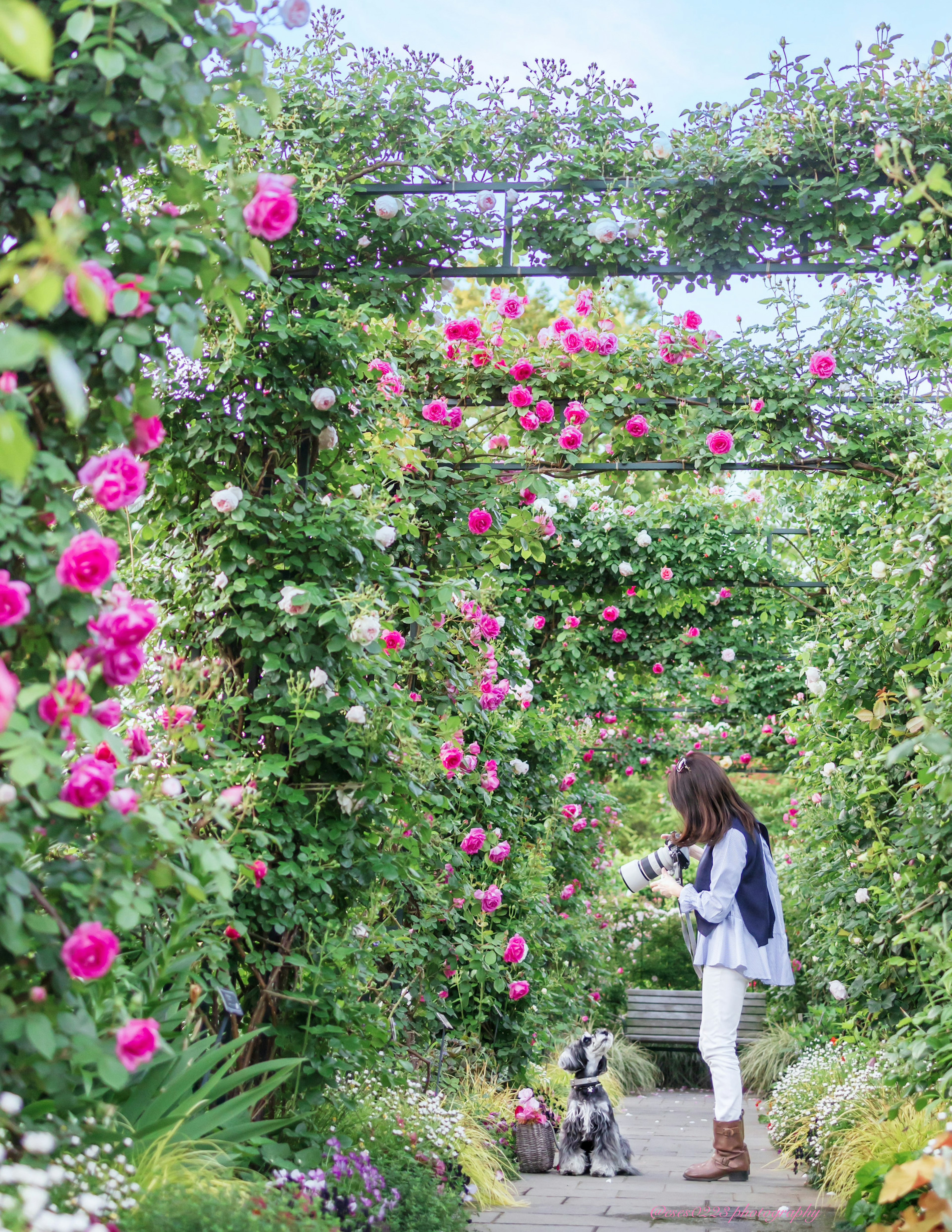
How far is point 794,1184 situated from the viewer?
3.97 meters

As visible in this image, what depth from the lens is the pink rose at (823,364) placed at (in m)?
4.22

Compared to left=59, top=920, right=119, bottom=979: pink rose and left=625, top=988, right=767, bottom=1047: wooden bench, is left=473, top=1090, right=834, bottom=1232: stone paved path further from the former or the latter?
left=625, top=988, right=767, bottom=1047: wooden bench

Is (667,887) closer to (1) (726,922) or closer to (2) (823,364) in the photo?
(1) (726,922)

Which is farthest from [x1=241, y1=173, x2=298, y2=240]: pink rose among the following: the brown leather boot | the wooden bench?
the wooden bench

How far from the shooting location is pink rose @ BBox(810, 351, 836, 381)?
4223mm

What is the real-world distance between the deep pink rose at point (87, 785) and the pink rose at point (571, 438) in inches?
118

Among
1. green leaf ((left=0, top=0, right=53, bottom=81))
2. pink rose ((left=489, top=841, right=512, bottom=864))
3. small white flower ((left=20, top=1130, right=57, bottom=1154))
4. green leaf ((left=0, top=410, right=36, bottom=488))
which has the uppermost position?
pink rose ((left=489, top=841, right=512, bottom=864))

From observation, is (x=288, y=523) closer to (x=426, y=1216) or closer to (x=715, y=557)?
(x=426, y=1216)

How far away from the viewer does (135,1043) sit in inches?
62.8

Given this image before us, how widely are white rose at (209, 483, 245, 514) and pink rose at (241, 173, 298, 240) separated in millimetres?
1208

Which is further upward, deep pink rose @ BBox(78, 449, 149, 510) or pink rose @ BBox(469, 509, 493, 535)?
pink rose @ BBox(469, 509, 493, 535)

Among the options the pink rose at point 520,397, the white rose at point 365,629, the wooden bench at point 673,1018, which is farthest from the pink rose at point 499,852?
the wooden bench at point 673,1018

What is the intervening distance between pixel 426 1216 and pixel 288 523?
1.70 m

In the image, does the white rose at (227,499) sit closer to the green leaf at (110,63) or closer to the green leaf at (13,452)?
the green leaf at (110,63)
